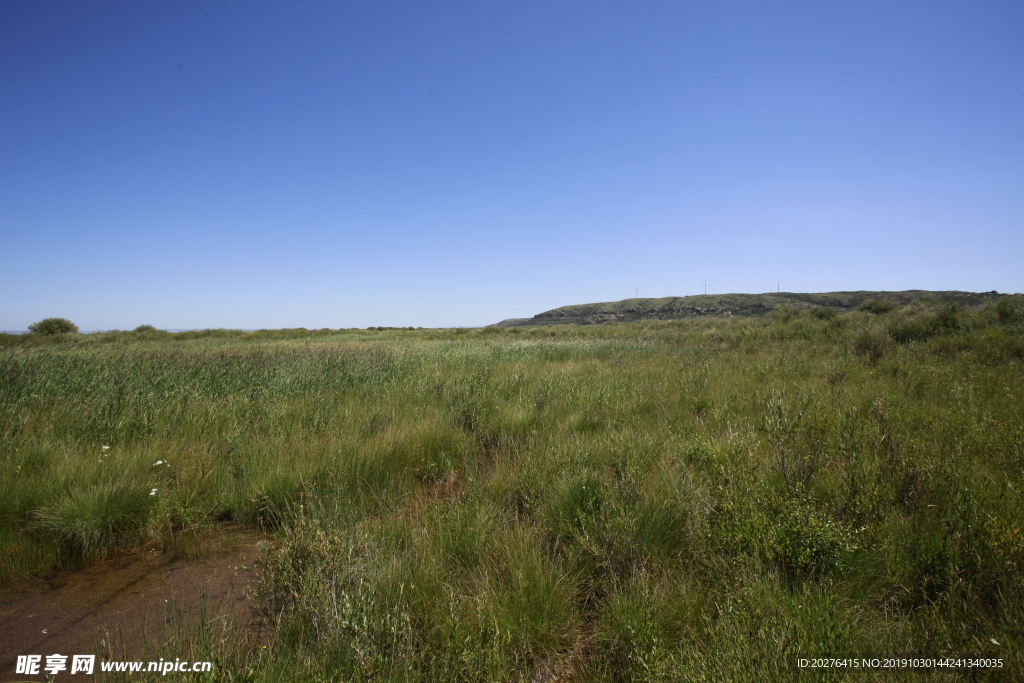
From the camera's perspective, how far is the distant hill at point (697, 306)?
61375mm

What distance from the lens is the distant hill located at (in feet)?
201

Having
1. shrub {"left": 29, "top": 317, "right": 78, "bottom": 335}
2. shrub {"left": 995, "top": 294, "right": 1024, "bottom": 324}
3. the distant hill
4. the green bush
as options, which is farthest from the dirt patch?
the distant hill

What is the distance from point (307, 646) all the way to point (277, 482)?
2095mm

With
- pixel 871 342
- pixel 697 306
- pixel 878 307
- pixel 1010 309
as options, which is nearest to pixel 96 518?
pixel 871 342

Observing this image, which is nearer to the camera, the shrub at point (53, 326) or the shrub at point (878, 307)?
the shrub at point (878, 307)

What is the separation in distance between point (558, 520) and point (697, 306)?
79.4 m

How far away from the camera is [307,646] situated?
1.88 metres

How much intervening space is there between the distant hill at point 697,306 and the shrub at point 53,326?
51044mm

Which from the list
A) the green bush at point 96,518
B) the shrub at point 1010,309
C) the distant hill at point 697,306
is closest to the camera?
the green bush at point 96,518

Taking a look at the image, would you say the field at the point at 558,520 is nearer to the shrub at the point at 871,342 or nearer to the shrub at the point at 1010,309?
the shrub at the point at 871,342

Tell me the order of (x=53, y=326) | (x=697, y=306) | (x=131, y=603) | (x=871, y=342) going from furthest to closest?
1. (x=697, y=306)
2. (x=53, y=326)
3. (x=871, y=342)
4. (x=131, y=603)

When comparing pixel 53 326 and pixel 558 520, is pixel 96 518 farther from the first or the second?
pixel 53 326

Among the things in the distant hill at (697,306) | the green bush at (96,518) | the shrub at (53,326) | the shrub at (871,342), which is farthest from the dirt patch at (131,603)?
the distant hill at (697,306)

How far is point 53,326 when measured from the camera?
29203 millimetres
